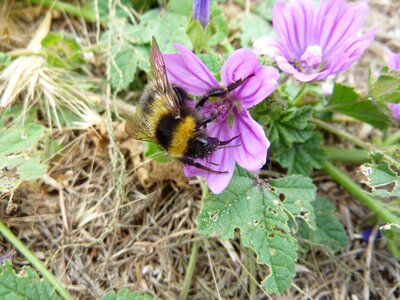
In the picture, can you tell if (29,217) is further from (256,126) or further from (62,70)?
(256,126)

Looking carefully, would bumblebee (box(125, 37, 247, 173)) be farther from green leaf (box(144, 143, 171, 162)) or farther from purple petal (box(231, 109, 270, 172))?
green leaf (box(144, 143, 171, 162))

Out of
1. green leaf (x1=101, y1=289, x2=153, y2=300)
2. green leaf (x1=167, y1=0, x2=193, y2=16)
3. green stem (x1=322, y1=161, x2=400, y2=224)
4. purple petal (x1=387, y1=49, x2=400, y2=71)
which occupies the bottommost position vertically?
green leaf (x1=101, y1=289, x2=153, y2=300)

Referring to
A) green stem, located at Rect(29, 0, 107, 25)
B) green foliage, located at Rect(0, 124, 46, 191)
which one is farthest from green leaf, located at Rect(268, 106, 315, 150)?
green stem, located at Rect(29, 0, 107, 25)

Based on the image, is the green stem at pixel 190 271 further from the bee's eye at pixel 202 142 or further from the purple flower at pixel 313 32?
the purple flower at pixel 313 32

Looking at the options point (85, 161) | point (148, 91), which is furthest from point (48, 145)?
point (148, 91)

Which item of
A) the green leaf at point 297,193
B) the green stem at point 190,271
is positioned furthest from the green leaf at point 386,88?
the green stem at point 190,271

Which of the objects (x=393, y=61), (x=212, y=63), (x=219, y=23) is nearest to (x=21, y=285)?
(x=212, y=63)
